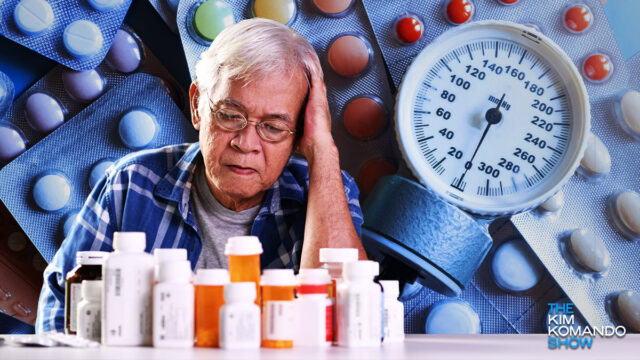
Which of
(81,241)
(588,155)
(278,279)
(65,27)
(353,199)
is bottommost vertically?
(278,279)

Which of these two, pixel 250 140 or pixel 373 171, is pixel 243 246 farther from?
pixel 373 171

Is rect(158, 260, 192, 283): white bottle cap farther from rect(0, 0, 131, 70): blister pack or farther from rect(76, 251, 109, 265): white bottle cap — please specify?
rect(0, 0, 131, 70): blister pack

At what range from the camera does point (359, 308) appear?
0.96 meters

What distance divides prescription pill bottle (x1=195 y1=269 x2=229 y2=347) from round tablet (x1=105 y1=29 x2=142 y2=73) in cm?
92

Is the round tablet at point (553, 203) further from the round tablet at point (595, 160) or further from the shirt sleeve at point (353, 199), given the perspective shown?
the shirt sleeve at point (353, 199)

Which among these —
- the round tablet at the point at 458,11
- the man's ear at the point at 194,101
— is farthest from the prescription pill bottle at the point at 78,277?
the round tablet at the point at 458,11

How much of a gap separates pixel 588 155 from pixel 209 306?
1164mm

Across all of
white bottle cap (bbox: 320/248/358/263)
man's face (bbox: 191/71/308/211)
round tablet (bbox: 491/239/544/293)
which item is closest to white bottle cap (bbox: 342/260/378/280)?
white bottle cap (bbox: 320/248/358/263)

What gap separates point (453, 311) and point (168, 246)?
0.73 meters

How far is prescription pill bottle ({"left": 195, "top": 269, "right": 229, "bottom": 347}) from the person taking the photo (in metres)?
0.94

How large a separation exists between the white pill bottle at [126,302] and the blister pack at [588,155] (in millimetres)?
977

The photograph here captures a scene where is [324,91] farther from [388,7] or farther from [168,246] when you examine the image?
[168,246]

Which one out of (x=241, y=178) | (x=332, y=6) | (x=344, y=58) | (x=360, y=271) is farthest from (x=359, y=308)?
(x=332, y=6)

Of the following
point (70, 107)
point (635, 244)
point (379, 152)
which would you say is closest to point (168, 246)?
point (70, 107)
